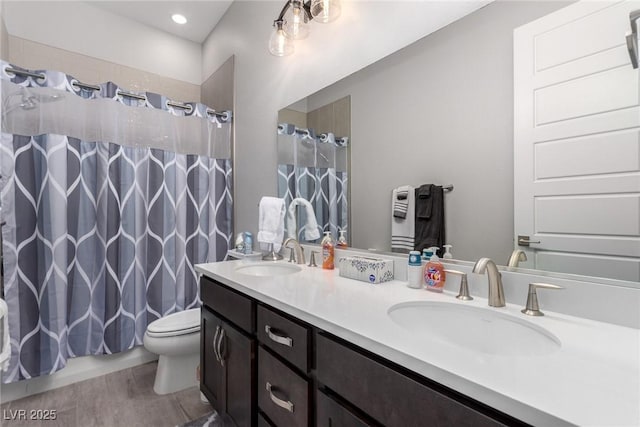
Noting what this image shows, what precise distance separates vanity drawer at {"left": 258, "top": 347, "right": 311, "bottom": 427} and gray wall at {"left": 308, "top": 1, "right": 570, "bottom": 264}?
0.65 meters

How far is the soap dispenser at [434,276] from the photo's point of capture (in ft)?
3.43

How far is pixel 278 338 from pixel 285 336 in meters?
0.04

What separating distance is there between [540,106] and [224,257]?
223cm

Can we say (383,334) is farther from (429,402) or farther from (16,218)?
(16,218)

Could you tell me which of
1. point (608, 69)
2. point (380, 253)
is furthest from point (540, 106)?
point (380, 253)

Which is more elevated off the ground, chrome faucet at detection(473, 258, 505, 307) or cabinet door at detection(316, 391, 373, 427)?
chrome faucet at detection(473, 258, 505, 307)

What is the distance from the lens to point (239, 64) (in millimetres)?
2348

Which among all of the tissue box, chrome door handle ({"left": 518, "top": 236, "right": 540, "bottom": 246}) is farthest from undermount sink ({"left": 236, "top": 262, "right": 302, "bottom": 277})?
chrome door handle ({"left": 518, "top": 236, "right": 540, "bottom": 246})

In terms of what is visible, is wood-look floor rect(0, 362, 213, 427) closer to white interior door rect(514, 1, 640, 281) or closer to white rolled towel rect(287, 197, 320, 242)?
white rolled towel rect(287, 197, 320, 242)

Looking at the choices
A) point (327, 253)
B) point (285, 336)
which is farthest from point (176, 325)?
point (285, 336)

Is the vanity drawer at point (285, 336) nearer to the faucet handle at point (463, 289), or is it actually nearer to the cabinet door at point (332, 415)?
the cabinet door at point (332, 415)

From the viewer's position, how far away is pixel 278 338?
3.23ft

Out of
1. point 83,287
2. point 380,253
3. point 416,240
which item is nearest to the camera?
point 416,240

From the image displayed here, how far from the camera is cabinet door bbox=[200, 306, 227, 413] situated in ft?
4.52
